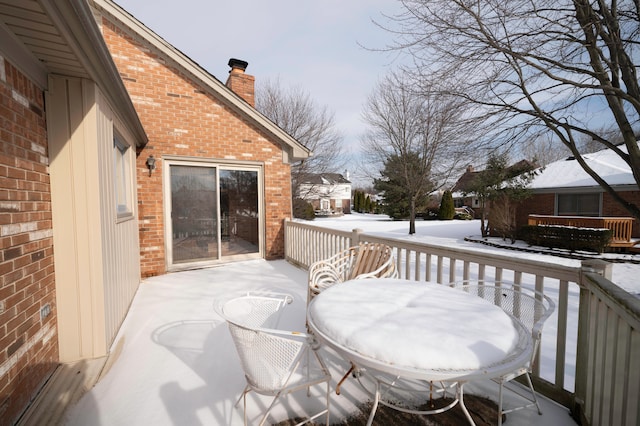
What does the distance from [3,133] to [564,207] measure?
1720cm

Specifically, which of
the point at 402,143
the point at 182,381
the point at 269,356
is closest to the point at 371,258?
the point at 269,356

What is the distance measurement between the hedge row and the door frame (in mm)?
10187

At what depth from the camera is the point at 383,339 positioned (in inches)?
56.8

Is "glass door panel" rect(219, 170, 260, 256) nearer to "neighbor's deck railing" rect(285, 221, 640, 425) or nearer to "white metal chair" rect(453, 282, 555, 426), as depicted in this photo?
"neighbor's deck railing" rect(285, 221, 640, 425)

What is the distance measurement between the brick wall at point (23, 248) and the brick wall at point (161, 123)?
11.0 ft

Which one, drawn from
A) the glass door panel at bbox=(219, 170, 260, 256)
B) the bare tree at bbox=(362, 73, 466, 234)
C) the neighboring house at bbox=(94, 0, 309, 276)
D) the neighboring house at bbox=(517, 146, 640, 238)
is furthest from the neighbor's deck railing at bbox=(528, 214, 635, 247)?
the glass door panel at bbox=(219, 170, 260, 256)

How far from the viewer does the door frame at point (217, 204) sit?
574 cm

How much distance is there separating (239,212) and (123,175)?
8.17ft

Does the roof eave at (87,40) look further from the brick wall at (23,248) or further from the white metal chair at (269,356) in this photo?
the white metal chair at (269,356)

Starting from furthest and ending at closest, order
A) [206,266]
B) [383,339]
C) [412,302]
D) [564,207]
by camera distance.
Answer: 1. [564,207]
2. [206,266]
3. [412,302]
4. [383,339]

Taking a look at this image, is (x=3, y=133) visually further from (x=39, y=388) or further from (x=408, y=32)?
(x=408, y=32)

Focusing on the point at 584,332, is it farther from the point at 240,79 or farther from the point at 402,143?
the point at 402,143

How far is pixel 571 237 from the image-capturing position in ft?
32.6

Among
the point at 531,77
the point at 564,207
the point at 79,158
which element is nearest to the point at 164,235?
the point at 79,158
